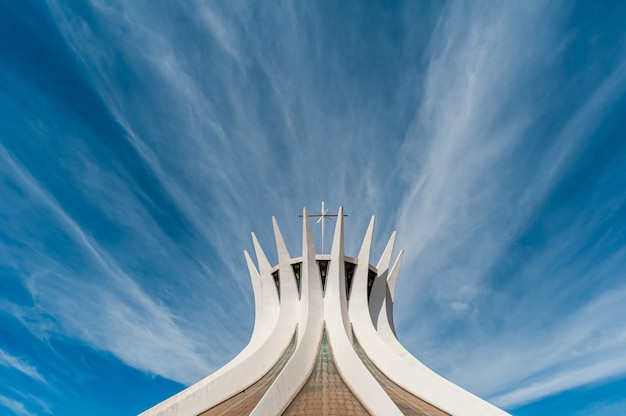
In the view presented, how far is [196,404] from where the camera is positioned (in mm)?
12070

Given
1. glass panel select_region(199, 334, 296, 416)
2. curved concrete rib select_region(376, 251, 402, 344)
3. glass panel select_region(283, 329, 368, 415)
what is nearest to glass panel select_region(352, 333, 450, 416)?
glass panel select_region(283, 329, 368, 415)

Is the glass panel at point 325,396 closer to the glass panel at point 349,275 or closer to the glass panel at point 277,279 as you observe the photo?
the glass panel at point 349,275

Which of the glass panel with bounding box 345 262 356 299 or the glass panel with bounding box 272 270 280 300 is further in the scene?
the glass panel with bounding box 272 270 280 300

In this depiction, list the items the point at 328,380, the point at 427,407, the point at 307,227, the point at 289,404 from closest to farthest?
the point at 289,404 → the point at 427,407 → the point at 328,380 → the point at 307,227

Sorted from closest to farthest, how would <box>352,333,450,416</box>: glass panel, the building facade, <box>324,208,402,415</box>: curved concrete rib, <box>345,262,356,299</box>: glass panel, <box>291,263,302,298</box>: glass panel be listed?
<box>324,208,402,415</box>: curved concrete rib → <box>352,333,450,416</box>: glass panel → the building facade → <box>345,262,356,299</box>: glass panel → <box>291,263,302,298</box>: glass panel

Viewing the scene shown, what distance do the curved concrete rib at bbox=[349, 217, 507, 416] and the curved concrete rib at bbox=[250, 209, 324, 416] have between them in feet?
5.81

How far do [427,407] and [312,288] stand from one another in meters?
6.49

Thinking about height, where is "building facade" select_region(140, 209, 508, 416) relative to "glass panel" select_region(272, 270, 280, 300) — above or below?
below

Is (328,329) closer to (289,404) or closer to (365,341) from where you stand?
(365,341)

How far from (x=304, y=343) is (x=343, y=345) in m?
1.48

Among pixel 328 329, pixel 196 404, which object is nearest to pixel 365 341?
pixel 328 329

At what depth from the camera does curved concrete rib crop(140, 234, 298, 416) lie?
38.8ft

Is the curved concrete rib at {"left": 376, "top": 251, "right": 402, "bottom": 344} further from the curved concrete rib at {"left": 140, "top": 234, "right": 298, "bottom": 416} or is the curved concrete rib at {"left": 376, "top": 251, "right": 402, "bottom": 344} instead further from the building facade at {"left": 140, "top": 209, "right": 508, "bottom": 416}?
the curved concrete rib at {"left": 140, "top": 234, "right": 298, "bottom": 416}

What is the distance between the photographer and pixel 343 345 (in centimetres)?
1409
